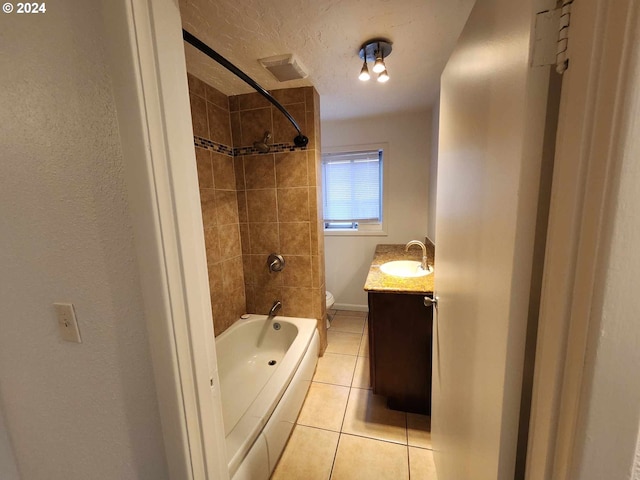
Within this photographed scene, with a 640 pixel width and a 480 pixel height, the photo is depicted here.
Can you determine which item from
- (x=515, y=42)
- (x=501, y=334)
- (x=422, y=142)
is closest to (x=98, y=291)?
(x=501, y=334)

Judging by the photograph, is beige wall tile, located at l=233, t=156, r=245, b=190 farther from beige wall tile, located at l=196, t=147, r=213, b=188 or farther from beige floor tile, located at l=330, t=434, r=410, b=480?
beige floor tile, located at l=330, t=434, r=410, b=480

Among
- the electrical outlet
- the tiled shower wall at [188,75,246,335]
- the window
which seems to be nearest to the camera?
the electrical outlet

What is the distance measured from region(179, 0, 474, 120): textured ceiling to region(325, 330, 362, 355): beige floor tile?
2292mm

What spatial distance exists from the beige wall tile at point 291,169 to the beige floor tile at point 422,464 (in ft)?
6.20

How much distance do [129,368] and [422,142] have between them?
2.91 metres

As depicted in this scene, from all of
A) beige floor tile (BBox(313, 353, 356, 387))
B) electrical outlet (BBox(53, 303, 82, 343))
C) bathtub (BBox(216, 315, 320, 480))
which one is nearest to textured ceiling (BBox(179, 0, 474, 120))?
electrical outlet (BBox(53, 303, 82, 343))

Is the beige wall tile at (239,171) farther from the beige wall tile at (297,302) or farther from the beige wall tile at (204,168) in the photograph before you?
the beige wall tile at (297,302)

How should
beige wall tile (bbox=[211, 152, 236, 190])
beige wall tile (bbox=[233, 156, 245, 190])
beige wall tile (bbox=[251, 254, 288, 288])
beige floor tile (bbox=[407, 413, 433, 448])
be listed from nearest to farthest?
beige floor tile (bbox=[407, 413, 433, 448]) → beige wall tile (bbox=[211, 152, 236, 190]) → beige wall tile (bbox=[233, 156, 245, 190]) → beige wall tile (bbox=[251, 254, 288, 288])

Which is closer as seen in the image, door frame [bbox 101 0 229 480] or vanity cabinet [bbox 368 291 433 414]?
door frame [bbox 101 0 229 480]

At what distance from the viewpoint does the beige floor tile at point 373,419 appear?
1.55 m

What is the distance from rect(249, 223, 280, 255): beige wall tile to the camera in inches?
85.5

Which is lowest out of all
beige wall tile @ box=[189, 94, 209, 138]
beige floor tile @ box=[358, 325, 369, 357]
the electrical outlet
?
beige floor tile @ box=[358, 325, 369, 357]

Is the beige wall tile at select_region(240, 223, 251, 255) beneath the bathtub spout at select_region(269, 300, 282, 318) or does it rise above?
above

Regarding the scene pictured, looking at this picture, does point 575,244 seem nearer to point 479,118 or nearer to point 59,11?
point 479,118
